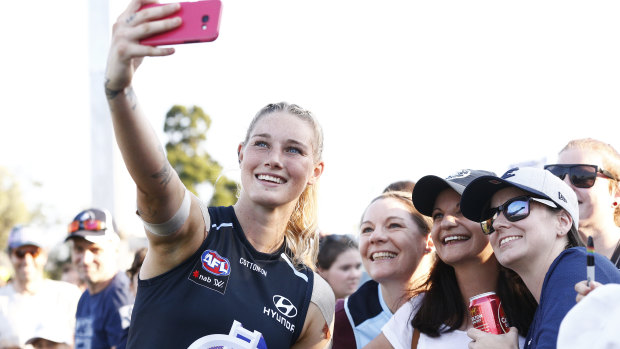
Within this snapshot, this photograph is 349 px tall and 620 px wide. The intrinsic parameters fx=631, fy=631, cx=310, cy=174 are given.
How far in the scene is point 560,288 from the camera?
7.59 feet

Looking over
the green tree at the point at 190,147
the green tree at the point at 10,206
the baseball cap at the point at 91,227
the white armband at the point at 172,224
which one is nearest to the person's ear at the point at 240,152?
the white armband at the point at 172,224

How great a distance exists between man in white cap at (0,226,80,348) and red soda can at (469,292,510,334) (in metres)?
4.00

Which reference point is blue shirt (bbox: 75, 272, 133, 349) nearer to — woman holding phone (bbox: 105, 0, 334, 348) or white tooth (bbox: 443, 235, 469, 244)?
woman holding phone (bbox: 105, 0, 334, 348)

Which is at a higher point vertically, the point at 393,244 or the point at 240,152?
the point at 240,152

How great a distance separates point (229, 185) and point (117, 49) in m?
24.2

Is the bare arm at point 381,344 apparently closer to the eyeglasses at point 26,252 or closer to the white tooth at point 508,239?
the white tooth at point 508,239

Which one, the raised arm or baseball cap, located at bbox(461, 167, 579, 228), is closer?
the raised arm

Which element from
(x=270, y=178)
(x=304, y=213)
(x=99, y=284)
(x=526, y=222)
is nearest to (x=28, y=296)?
(x=99, y=284)

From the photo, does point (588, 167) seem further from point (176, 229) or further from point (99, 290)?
point (99, 290)

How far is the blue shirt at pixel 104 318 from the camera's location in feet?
18.3

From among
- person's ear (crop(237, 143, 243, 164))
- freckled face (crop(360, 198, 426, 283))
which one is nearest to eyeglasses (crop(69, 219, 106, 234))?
freckled face (crop(360, 198, 426, 283))

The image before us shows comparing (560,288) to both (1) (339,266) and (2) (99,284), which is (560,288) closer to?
(1) (339,266)

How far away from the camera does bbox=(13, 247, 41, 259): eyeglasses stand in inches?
250

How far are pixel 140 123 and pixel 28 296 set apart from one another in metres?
4.74
